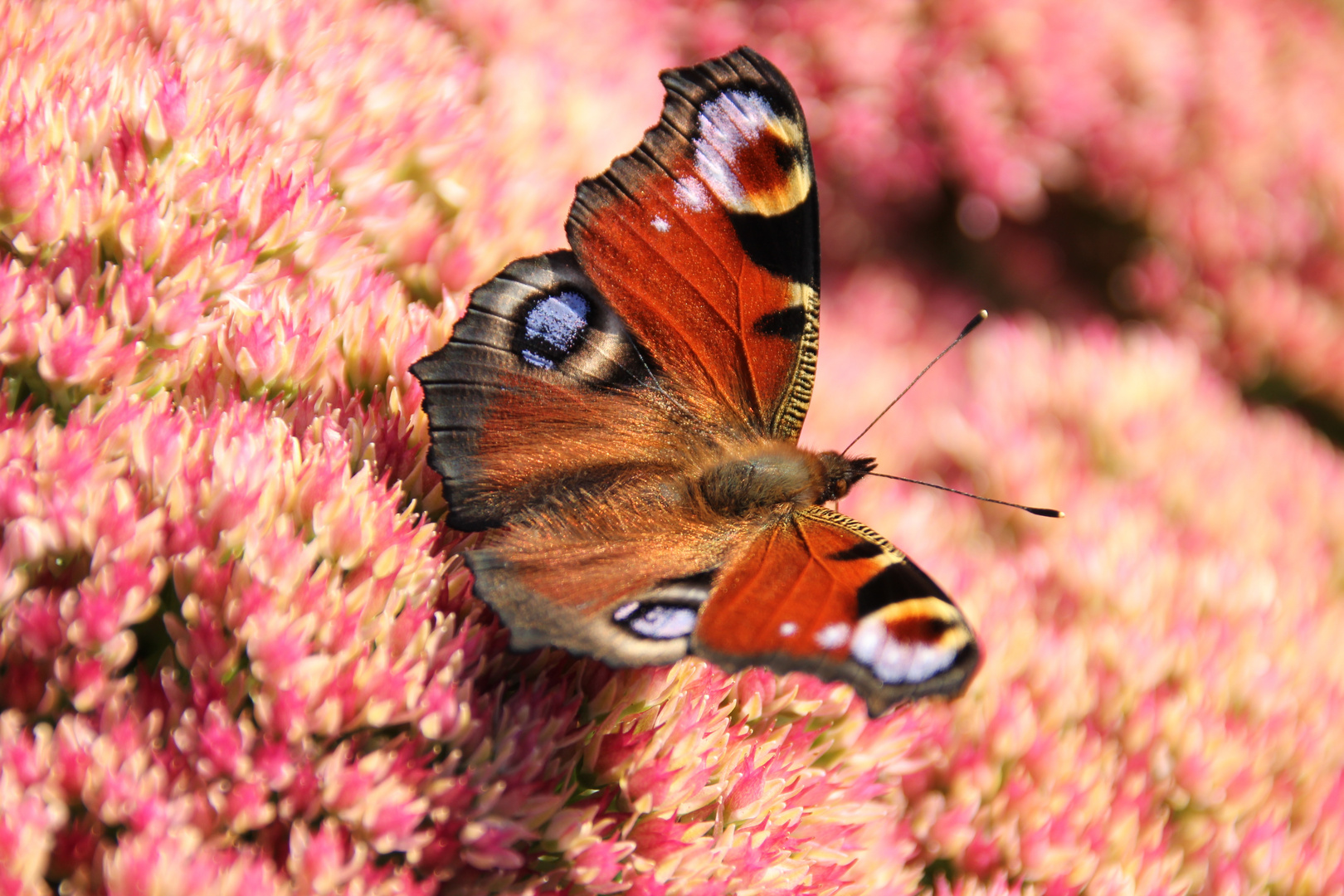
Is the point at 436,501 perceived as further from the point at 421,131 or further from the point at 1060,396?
the point at 1060,396

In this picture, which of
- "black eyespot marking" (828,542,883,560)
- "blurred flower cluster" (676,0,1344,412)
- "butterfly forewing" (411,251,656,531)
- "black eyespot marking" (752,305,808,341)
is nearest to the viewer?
"black eyespot marking" (828,542,883,560)

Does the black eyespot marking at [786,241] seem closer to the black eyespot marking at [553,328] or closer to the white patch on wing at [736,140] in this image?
the white patch on wing at [736,140]

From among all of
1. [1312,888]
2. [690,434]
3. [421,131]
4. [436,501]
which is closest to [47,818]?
[436,501]

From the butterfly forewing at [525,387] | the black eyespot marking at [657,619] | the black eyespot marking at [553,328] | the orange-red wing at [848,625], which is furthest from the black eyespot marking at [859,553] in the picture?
the black eyespot marking at [553,328]

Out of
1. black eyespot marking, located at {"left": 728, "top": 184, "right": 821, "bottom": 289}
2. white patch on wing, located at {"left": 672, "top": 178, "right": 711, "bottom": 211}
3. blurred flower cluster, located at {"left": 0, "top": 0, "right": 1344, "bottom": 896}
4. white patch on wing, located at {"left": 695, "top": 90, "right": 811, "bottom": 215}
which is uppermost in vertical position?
white patch on wing, located at {"left": 695, "top": 90, "right": 811, "bottom": 215}

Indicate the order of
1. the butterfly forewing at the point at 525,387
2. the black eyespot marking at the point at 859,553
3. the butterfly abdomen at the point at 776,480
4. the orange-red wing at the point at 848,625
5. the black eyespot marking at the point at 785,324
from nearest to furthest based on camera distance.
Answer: the orange-red wing at the point at 848,625 → the black eyespot marking at the point at 859,553 → the butterfly forewing at the point at 525,387 → the butterfly abdomen at the point at 776,480 → the black eyespot marking at the point at 785,324

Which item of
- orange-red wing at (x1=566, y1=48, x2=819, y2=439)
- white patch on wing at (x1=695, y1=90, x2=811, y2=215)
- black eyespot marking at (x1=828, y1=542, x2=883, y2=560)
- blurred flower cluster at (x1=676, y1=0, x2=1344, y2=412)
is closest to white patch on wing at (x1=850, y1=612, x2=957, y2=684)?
black eyespot marking at (x1=828, y1=542, x2=883, y2=560)

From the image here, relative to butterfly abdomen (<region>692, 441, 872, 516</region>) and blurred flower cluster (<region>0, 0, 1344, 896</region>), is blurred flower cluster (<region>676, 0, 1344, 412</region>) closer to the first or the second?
blurred flower cluster (<region>0, 0, 1344, 896</region>)
